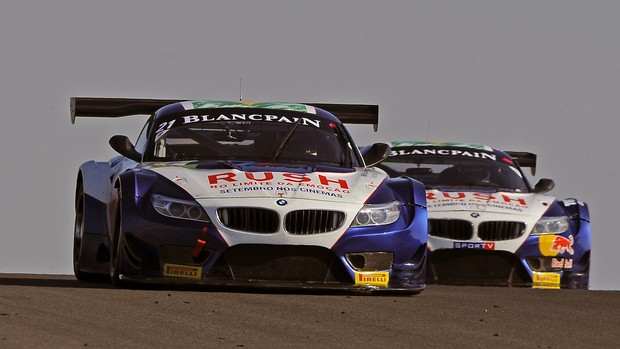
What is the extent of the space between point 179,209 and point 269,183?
22.7 inches

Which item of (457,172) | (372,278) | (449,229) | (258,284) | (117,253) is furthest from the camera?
(457,172)

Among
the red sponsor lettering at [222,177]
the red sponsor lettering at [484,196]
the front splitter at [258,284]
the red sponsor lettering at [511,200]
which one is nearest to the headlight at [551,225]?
the red sponsor lettering at [511,200]

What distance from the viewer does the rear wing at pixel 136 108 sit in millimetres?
14625

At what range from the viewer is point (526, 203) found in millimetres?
13938

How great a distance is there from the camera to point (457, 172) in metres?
15.0

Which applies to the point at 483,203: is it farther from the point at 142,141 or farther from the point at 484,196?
the point at 142,141

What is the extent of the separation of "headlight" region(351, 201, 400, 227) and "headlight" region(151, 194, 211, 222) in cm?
92

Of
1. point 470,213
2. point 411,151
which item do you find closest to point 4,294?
point 470,213

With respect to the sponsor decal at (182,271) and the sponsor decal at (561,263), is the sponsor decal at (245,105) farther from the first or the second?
the sponsor decal at (561,263)

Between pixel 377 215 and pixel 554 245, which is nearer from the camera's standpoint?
pixel 377 215

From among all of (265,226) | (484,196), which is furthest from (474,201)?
(265,226)

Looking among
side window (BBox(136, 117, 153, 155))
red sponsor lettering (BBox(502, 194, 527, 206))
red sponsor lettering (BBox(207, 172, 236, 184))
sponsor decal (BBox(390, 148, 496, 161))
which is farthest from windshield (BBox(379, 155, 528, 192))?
red sponsor lettering (BBox(207, 172, 236, 184))

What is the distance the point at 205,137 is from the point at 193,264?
6.28 ft

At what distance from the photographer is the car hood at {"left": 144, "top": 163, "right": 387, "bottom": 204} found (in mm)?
9898
